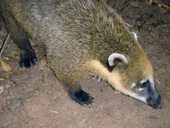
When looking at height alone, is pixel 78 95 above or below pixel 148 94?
below

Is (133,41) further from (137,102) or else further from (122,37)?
(137,102)

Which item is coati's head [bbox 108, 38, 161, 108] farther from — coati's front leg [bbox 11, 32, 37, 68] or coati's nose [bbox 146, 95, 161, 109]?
coati's front leg [bbox 11, 32, 37, 68]

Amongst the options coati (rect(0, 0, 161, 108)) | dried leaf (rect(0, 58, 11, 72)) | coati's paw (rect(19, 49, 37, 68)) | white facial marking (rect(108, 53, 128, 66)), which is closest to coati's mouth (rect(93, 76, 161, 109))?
coati (rect(0, 0, 161, 108))

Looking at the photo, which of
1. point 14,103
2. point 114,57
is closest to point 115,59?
point 114,57

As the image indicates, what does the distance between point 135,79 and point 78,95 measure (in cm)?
88

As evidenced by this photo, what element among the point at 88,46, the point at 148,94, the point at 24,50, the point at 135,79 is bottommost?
the point at 24,50

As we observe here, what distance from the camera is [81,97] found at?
534 cm

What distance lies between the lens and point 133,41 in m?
Result: 4.82

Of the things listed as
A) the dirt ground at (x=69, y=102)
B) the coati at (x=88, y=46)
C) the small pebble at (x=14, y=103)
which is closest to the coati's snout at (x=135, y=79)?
the coati at (x=88, y=46)

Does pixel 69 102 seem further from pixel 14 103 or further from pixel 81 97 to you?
pixel 14 103

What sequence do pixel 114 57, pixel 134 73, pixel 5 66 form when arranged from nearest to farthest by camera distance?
1. pixel 114 57
2. pixel 134 73
3. pixel 5 66

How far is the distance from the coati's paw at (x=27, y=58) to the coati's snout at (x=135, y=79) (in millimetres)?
1408

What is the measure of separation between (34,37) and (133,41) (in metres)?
1.37

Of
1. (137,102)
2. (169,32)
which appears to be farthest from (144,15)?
(137,102)
